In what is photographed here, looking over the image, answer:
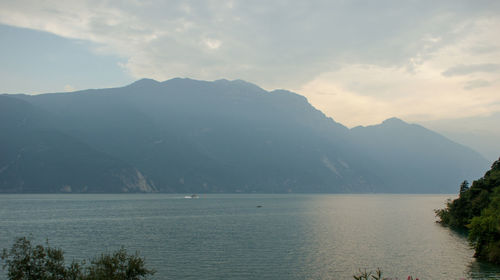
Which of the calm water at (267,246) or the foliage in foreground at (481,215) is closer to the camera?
the calm water at (267,246)

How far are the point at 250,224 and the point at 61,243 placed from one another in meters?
54.6

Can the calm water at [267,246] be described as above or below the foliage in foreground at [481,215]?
below

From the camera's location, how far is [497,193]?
91.8 metres

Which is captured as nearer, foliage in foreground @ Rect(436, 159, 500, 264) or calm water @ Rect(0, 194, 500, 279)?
calm water @ Rect(0, 194, 500, 279)

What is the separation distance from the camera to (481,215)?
76062 millimetres

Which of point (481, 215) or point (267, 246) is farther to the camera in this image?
point (267, 246)

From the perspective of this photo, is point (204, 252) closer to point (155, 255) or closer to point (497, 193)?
point (155, 255)

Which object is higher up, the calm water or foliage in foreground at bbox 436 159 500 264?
foliage in foreground at bbox 436 159 500 264

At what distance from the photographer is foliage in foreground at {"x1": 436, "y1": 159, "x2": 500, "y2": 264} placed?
6322cm

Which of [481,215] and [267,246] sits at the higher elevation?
[481,215]

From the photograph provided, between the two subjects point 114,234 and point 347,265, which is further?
point 114,234

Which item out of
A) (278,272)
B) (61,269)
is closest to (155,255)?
(278,272)

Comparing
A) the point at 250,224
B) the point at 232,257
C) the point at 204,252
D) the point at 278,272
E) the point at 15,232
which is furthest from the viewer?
the point at 250,224

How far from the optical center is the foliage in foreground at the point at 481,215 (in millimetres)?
63219
